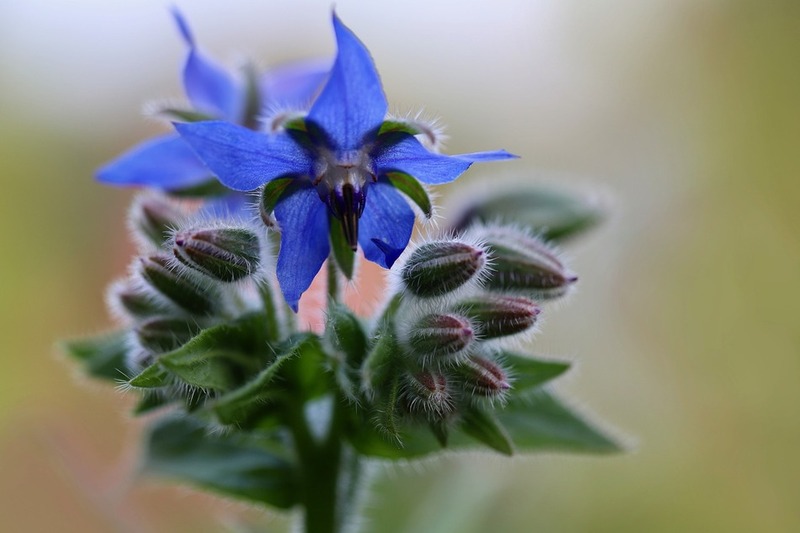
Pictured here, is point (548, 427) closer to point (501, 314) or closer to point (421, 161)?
point (501, 314)

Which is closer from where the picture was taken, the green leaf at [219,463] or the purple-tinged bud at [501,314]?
the purple-tinged bud at [501,314]

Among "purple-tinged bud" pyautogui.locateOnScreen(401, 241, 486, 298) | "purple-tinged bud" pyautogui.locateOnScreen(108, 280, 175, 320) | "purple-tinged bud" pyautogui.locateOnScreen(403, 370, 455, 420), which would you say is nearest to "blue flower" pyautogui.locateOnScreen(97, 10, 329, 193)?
"purple-tinged bud" pyautogui.locateOnScreen(108, 280, 175, 320)

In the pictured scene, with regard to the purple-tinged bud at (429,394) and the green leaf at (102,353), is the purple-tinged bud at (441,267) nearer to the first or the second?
the purple-tinged bud at (429,394)

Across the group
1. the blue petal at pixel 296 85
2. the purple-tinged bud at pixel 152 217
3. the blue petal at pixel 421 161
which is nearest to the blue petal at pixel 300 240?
the blue petal at pixel 421 161

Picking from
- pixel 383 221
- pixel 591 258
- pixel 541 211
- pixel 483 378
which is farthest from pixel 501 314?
pixel 591 258

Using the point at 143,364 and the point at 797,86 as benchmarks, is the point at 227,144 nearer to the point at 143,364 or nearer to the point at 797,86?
the point at 143,364

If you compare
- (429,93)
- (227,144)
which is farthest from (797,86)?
(227,144)

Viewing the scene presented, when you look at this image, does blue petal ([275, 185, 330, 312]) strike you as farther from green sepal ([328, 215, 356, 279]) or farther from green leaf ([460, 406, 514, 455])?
green leaf ([460, 406, 514, 455])
